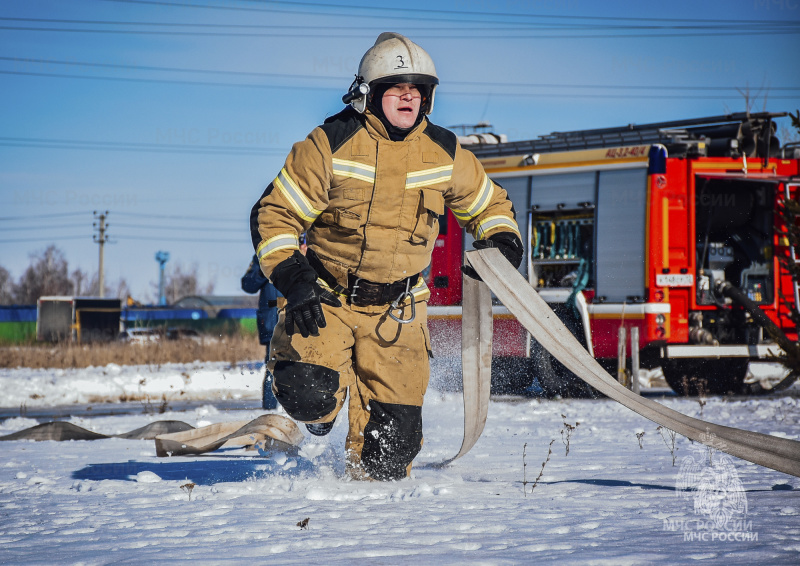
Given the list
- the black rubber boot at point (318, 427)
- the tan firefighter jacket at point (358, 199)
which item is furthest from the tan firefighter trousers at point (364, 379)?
the tan firefighter jacket at point (358, 199)

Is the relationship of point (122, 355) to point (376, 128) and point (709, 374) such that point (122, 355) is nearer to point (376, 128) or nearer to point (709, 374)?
point (709, 374)

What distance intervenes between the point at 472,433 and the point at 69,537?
202cm

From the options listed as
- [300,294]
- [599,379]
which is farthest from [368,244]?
[599,379]

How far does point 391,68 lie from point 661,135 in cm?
687

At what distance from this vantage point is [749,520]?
296 cm

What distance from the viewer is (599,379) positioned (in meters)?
3.44

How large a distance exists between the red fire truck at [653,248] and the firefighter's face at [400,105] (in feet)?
20.6

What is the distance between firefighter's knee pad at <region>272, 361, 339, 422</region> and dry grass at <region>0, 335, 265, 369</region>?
14.0 m

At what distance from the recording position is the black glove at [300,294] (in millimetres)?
3646

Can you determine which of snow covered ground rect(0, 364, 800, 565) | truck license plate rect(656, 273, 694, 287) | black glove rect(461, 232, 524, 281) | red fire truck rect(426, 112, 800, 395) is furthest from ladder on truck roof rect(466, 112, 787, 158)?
black glove rect(461, 232, 524, 281)

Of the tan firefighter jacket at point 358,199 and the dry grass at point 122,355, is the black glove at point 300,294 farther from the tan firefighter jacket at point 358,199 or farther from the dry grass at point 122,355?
the dry grass at point 122,355

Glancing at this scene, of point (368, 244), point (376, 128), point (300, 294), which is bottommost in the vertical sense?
point (300, 294)

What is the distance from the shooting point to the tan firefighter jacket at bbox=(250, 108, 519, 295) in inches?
153

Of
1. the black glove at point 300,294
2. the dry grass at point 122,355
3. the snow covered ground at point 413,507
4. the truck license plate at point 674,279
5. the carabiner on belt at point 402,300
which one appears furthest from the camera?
the dry grass at point 122,355
